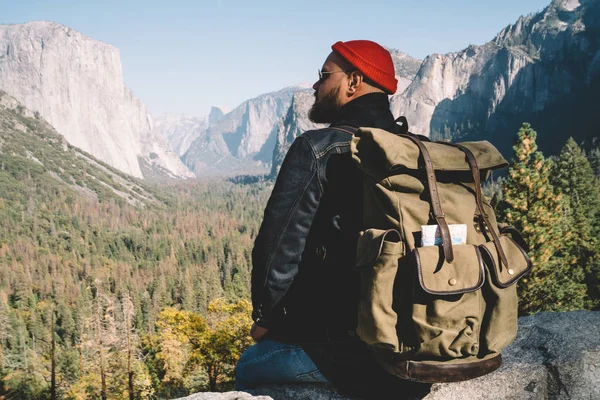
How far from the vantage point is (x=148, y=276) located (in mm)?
80438

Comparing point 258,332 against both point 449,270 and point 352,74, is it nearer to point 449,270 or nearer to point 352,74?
point 449,270

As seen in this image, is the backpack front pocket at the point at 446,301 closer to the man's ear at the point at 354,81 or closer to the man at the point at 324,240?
the man at the point at 324,240

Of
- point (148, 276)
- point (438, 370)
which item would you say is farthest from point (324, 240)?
point (148, 276)

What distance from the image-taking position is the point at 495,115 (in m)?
A: 149

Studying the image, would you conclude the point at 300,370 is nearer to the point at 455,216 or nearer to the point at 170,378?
the point at 455,216

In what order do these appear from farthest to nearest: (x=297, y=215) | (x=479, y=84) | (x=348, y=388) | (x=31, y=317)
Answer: (x=479, y=84), (x=31, y=317), (x=348, y=388), (x=297, y=215)

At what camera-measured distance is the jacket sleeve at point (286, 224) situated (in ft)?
7.70

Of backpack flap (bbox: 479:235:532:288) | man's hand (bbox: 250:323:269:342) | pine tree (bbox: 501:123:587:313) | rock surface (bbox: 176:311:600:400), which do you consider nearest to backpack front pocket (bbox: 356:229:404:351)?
backpack flap (bbox: 479:235:532:288)

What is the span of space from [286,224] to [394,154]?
811mm

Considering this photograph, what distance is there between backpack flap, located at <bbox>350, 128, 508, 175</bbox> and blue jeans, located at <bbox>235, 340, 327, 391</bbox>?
142 cm

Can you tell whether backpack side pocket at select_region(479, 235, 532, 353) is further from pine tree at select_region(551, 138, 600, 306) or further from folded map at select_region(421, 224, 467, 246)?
pine tree at select_region(551, 138, 600, 306)

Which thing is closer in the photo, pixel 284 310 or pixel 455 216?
pixel 455 216

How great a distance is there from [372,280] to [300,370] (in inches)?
46.0

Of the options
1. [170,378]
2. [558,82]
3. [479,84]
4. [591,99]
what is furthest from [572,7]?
[170,378]
